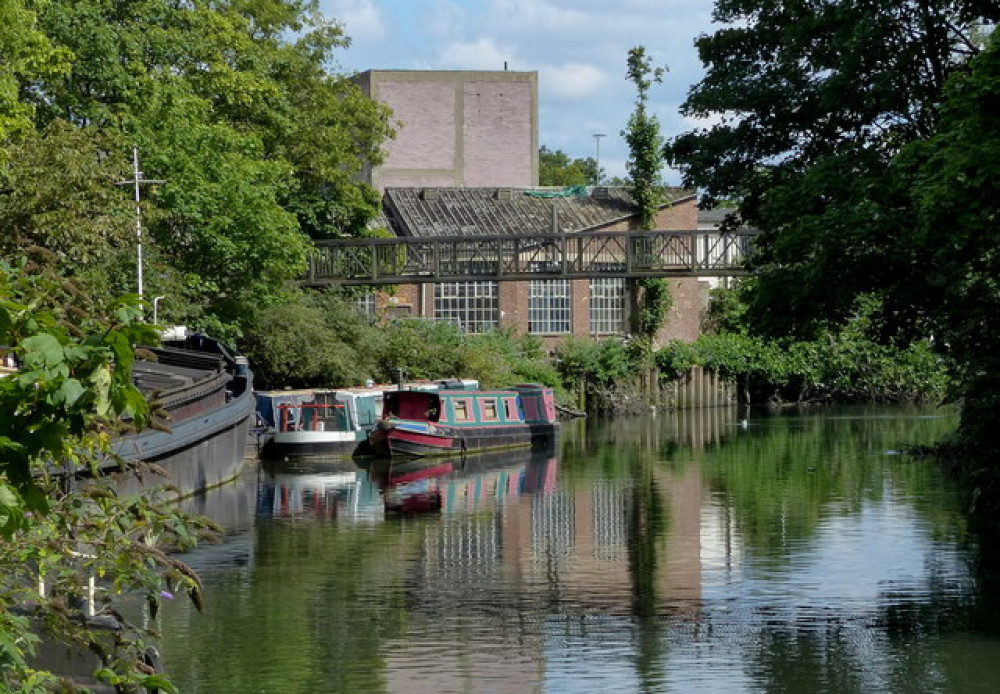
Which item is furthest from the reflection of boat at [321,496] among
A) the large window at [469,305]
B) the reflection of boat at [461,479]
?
the large window at [469,305]

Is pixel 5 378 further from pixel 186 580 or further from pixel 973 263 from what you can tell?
pixel 973 263

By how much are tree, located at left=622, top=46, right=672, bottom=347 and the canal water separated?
35627mm

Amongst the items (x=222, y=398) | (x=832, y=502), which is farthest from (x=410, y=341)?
(x=832, y=502)

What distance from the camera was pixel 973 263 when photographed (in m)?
25.4

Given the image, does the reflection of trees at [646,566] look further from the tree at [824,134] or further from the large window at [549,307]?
the large window at [549,307]

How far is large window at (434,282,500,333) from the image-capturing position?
75000 mm

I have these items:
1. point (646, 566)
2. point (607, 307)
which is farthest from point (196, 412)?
point (607, 307)

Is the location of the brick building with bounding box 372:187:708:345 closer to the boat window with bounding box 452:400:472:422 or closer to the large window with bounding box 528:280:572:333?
the large window with bounding box 528:280:572:333

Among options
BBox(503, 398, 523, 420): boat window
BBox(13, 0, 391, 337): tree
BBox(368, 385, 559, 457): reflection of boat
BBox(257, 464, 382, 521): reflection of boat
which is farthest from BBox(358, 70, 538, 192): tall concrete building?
BBox(257, 464, 382, 521): reflection of boat

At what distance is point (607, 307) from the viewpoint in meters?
78.6

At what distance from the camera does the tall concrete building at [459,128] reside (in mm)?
89375

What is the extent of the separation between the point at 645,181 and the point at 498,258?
13.7 m

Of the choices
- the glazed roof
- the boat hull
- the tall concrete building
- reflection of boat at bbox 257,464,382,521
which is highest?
the tall concrete building

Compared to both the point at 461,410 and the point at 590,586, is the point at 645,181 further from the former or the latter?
the point at 590,586
